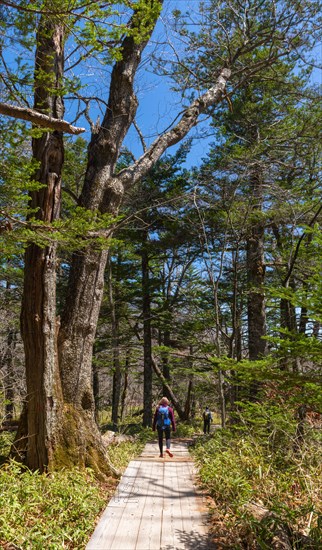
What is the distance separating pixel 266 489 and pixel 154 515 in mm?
1460

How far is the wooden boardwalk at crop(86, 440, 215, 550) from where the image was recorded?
421 cm

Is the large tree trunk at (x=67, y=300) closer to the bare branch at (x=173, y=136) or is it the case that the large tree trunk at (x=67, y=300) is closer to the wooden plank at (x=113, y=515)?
the bare branch at (x=173, y=136)

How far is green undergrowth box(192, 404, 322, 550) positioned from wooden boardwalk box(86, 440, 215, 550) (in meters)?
0.26

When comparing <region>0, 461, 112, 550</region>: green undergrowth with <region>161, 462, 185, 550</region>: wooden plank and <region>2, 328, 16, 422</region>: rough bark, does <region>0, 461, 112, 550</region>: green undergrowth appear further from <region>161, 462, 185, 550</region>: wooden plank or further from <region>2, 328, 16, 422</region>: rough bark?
<region>2, 328, 16, 422</region>: rough bark

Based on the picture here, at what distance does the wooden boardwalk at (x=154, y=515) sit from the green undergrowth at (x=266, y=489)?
0.26 metres

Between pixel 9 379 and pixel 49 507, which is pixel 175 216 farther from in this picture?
pixel 49 507

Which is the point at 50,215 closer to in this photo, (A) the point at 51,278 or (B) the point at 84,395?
(A) the point at 51,278

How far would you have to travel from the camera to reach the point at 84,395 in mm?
6770

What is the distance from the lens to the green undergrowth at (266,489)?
4.02 m

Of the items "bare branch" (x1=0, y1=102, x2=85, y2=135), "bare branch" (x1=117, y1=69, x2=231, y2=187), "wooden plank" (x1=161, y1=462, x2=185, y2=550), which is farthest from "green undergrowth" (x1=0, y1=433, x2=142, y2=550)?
"bare branch" (x1=117, y1=69, x2=231, y2=187)

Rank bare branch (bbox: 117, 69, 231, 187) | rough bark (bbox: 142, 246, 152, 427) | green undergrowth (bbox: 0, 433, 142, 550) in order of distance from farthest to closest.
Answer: rough bark (bbox: 142, 246, 152, 427) < bare branch (bbox: 117, 69, 231, 187) < green undergrowth (bbox: 0, 433, 142, 550)

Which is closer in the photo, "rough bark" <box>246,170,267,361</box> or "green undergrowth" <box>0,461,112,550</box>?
"green undergrowth" <box>0,461,112,550</box>

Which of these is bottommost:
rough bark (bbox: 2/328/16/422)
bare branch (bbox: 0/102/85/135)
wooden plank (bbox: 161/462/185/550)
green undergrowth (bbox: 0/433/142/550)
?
wooden plank (bbox: 161/462/185/550)

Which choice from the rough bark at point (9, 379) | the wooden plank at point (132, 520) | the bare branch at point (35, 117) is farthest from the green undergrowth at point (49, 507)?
the bare branch at point (35, 117)
